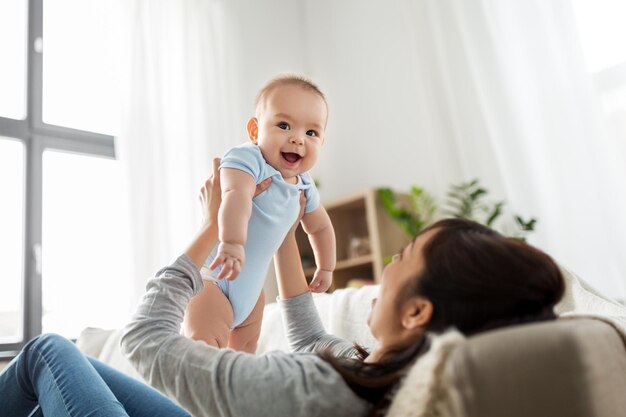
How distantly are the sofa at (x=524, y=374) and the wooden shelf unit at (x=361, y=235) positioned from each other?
2.45 meters

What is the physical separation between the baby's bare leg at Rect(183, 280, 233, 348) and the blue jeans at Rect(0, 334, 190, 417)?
0.56 ft

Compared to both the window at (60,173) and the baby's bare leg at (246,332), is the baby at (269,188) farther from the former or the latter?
the window at (60,173)

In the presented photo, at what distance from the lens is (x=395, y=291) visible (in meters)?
0.78

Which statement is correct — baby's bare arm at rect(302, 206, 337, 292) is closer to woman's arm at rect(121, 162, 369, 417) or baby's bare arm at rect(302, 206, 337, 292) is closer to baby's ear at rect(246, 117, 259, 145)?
baby's ear at rect(246, 117, 259, 145)

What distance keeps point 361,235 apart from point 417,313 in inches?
114

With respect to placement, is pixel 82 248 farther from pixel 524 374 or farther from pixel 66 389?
pixel 524 374

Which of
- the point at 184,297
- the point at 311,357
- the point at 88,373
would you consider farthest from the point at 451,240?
the point at 88,373

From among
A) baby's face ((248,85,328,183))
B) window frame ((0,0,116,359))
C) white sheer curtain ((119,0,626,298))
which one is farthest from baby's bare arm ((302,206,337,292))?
window frame ((0,0,116,359))

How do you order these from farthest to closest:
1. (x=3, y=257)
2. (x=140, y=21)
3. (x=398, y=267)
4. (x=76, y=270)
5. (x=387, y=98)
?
(x=387, y=98) → (x=140, y=21) → (x=76, y=270) → (x=3, y=257) → (x=398, y=267)

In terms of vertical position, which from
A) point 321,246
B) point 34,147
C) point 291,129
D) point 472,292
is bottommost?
point 472,292

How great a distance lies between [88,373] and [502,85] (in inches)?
104

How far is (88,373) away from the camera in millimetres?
1026

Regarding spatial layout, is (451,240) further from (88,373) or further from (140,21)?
(140,21)

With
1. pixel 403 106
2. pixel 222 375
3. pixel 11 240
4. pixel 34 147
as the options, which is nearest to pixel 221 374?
pixel 222 375
